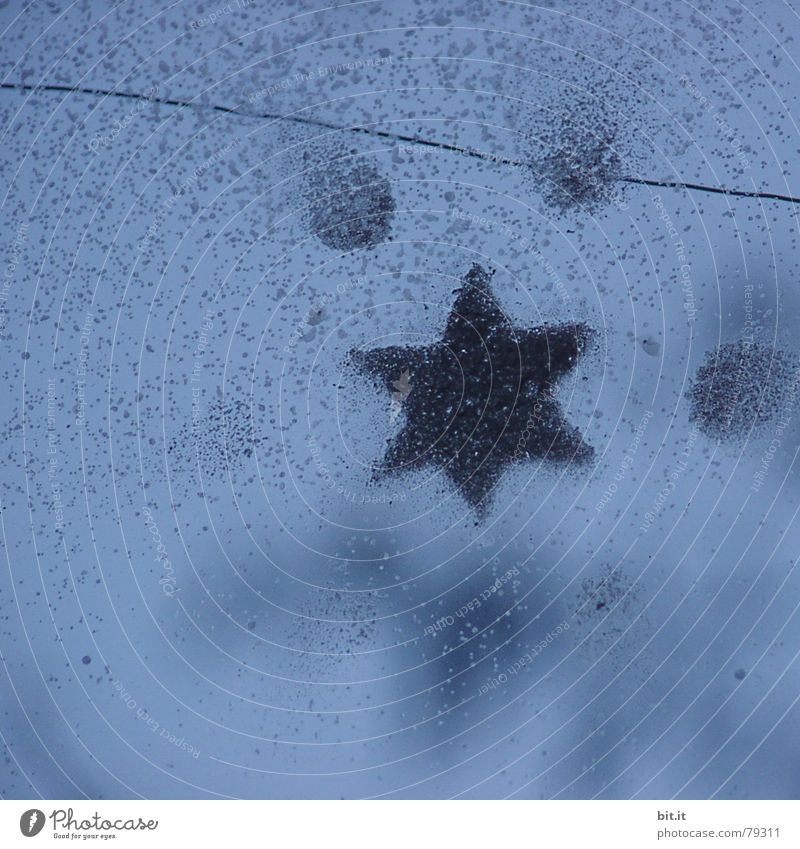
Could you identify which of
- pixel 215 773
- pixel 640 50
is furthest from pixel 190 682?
pixel 640 50

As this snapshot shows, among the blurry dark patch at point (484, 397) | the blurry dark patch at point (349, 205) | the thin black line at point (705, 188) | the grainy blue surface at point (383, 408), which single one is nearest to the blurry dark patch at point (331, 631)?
the grainy blue surface at point (383, 408)

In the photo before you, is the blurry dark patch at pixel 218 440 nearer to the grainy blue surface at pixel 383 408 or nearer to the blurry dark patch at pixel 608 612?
the grainy blue surface at pixel 383 408

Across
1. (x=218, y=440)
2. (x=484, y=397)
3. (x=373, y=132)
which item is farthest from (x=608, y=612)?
(x=373, y=132)

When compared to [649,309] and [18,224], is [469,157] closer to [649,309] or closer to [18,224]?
[649,309]

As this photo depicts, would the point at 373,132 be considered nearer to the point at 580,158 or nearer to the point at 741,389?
the point at 580,158

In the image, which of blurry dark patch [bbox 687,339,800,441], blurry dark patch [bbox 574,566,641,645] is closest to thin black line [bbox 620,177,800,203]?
blurry dark patch [bbox 687,339,800,441]
